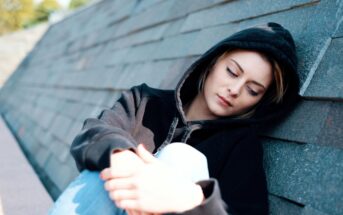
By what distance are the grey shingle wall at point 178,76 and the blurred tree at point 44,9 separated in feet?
121

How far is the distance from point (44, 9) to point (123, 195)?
43894mm

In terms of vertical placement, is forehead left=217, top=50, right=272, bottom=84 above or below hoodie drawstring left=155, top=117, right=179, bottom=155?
above

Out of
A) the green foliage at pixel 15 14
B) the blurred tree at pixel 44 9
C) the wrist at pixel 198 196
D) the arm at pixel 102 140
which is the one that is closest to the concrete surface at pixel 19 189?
the arm at pixel 102 140

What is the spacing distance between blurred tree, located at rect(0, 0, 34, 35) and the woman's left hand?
35285 mm

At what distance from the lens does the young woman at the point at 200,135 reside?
1.06 meters

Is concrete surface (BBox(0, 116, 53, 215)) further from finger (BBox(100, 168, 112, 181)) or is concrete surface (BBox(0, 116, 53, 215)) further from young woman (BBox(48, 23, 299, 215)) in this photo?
finger (BBox(100, 168, 112, 181))

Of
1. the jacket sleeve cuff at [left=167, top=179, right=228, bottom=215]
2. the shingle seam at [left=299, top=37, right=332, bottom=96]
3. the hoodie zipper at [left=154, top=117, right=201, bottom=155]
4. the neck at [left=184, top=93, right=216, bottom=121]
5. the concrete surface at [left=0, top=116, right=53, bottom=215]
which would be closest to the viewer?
the jacket sleeve cuff at [left=167, top=179, right=228, bottom=215]

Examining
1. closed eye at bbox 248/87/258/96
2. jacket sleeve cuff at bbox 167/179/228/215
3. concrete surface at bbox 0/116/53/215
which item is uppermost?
jacket sleeve cuff at bbox 167/179/228/215

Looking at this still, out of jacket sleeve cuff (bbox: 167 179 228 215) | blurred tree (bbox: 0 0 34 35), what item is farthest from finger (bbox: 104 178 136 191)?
blurred tree (bbox: 0 0 34 35)

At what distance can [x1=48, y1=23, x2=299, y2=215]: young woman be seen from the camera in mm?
1060

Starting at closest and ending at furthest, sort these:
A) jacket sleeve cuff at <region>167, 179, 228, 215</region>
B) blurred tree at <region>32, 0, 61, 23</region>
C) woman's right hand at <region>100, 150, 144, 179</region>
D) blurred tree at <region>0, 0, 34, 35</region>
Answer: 1. jacket sleeve cuff at <region>167, 179, 228, 215</region>
2. woman's right hand at <region>100, 150, 144, 179</region>
3. blurred tree at <region>0, 0, 34, 35</region>
4. blurred tree at <region>32, 0, 61, 23</region>

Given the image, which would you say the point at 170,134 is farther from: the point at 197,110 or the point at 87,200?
the point at 87,200

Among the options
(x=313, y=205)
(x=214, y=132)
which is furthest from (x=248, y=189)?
(x=214, y=132)

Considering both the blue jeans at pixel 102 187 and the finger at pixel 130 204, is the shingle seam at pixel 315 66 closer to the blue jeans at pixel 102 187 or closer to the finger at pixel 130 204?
the blue jeans at pixel 102 187
